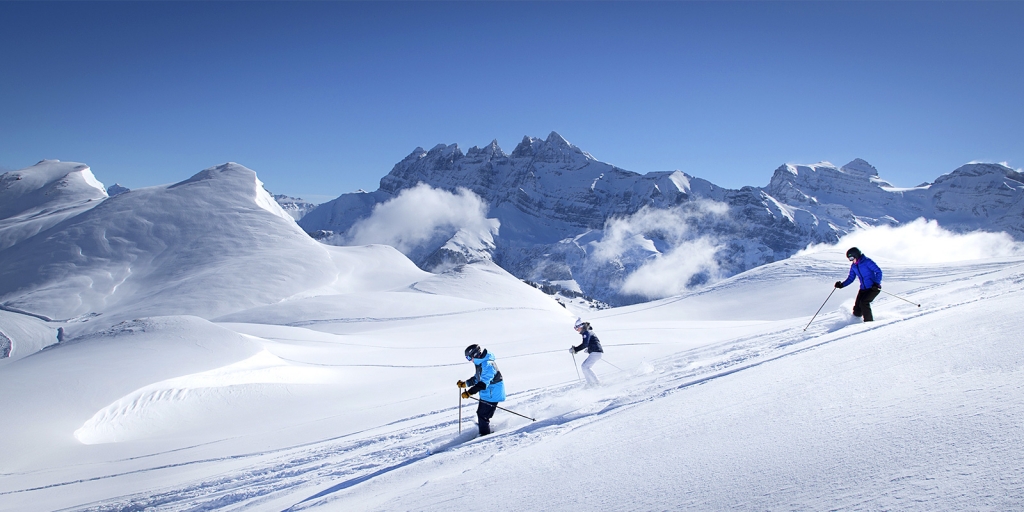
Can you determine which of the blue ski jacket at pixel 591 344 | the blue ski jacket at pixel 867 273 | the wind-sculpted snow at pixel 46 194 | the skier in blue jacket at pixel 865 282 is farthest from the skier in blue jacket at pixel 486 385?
the wind-sculpted snow at pixel 46 194

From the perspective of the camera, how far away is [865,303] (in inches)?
433

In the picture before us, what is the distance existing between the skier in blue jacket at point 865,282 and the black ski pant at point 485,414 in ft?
27.9

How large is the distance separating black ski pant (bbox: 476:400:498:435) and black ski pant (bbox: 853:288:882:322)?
8.52 meters

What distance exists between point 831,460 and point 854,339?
520cm

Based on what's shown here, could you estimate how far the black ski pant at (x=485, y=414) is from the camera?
785cm

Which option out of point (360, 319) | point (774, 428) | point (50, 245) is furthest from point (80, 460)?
point (50, 245)

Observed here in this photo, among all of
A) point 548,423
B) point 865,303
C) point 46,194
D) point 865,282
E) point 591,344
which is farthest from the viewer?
point 46,194

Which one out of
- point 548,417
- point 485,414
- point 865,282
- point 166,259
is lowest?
point 548,417

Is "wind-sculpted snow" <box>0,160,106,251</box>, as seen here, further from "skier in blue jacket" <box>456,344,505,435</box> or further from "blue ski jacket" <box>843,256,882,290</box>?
"blue ski jacket" <box>843,256,882,290</box>

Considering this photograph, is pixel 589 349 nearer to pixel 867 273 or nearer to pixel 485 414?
pixel 485 414

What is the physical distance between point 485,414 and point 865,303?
8926mm

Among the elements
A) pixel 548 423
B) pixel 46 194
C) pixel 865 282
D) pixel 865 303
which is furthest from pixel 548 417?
pixel 46 194

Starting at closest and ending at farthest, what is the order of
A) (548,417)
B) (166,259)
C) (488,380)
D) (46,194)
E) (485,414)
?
(548,417)
(485,414)
(488,380)
(166,259)
(46,194)

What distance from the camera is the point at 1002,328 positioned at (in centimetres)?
551
